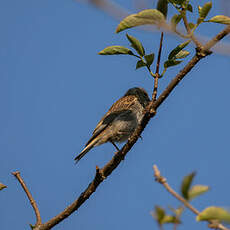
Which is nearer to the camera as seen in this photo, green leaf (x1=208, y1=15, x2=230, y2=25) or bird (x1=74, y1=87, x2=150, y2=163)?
green leaf (x1=208, y1=15, x2=230, y2=25)

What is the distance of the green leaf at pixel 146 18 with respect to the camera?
297 centimetres

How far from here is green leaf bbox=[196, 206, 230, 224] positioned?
2.00 metres

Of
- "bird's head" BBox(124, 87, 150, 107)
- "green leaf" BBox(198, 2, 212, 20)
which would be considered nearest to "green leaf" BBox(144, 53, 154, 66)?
"green leaf" BBox(198, 2, 212, 20)

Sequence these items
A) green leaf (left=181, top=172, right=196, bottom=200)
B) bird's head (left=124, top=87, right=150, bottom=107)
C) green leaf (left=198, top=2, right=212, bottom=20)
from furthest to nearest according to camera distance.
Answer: bird's head (left=124, top=87, right=150, bottom=107) < green leaf (left=198, top=2, right=212, bottom=20) < green leaf (left=181, top=172, right=196, bottom=200)

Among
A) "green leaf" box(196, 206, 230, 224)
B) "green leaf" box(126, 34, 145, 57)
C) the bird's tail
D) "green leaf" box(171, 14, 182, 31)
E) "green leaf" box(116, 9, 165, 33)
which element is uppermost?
A: the bird's tail

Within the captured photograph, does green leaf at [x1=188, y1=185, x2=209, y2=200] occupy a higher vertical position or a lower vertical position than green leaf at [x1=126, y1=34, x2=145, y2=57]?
lower

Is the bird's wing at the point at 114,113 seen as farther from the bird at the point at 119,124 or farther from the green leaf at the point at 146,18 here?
the green leaf at the point at 146,18

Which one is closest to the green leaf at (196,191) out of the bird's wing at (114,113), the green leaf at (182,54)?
the green leaf at (182,54)

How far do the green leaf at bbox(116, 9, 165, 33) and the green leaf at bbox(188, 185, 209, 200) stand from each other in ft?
4.51

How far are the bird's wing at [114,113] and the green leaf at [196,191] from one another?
16.2ft

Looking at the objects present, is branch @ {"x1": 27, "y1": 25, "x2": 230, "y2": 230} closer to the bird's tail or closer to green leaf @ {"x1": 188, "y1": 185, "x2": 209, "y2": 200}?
green leaf @ {"x1": 188, "y1": 185, "x2": 209, "y2": 200}

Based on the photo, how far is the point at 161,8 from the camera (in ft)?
10.7

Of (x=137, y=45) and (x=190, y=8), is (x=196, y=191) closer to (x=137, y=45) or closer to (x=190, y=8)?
(x=190, y=8)

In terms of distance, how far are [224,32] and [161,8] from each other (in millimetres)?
573
